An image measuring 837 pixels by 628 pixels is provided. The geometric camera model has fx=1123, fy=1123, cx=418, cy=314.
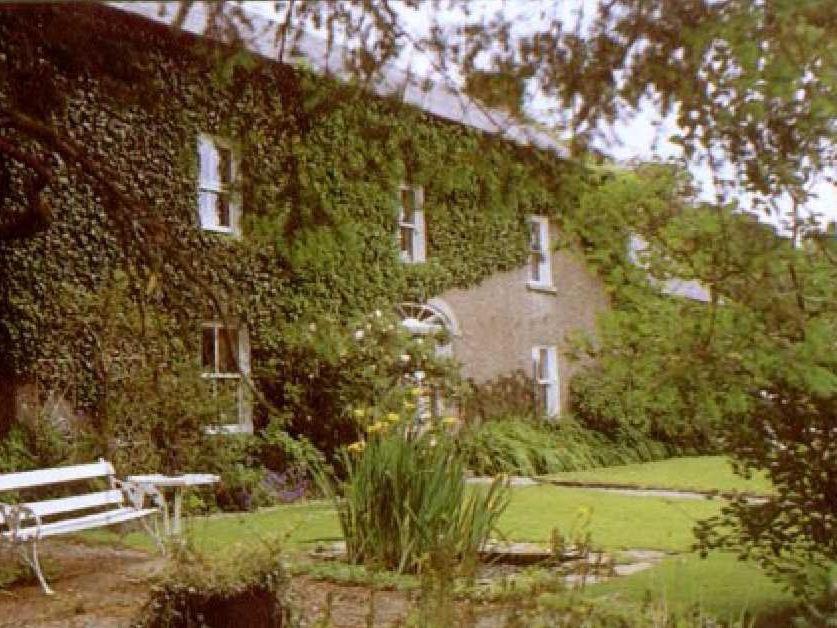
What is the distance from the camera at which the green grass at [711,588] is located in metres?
6.27

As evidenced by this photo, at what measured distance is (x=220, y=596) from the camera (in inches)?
200

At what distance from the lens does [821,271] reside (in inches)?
190

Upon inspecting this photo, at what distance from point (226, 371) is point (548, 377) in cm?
880

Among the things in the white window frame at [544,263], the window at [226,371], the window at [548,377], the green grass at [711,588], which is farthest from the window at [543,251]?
the green grass at [711,588]

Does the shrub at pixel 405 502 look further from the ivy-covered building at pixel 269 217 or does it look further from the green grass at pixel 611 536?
the ivy-covered building at pixel 269 217

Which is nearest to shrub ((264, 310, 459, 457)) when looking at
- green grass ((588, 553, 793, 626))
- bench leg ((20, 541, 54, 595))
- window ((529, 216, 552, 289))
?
green grass ((588, 553, 793, 626))

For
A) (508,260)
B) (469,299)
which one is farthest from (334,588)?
(508,260)

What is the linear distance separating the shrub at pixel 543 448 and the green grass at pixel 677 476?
0.37m

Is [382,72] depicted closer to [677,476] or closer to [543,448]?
[677,476]

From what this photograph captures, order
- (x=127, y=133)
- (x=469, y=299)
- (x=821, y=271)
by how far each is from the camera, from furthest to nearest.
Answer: (x=469, y=299), (x=127, y=133), (x=821, y=271)

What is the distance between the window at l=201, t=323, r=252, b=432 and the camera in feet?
43.2

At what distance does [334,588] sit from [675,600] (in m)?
2.16


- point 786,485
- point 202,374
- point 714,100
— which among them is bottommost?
point 786,485

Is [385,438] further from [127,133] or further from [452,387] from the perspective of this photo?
[452,387]
